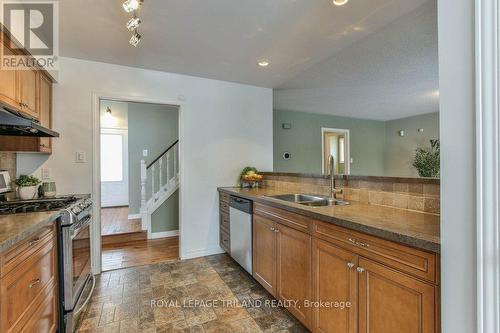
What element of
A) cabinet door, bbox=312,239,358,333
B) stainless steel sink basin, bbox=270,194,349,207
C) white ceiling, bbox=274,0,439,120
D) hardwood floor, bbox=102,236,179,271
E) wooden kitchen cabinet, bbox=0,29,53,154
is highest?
white ceiling, bbox=274,0,439,120

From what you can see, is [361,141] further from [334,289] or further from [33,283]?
[33,283]

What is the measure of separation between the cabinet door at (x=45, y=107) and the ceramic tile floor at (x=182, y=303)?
1.50m

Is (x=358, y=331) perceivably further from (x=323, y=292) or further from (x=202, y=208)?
(x=202, y=208)

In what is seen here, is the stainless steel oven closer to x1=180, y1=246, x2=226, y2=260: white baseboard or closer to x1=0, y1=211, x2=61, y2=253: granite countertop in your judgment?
x1=0, y1=211, x2=61, y2=253: granite countertop

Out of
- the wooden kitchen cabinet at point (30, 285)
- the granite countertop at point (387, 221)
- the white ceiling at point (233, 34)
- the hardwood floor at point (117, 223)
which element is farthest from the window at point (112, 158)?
the granite countertop at point (387, 221)

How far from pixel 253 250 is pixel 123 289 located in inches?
52.5

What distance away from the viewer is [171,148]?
15.3 ft

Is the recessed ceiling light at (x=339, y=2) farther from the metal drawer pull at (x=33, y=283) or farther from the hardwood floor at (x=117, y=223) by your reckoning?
the hardwood floor at (x=117, y=223)

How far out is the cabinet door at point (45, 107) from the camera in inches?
93.3

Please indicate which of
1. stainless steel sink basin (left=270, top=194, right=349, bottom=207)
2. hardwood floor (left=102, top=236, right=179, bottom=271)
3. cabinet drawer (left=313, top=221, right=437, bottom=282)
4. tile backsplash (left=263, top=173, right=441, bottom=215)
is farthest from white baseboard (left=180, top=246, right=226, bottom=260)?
cabinet drawer (left=313, top=221, right=437, bottom=282)

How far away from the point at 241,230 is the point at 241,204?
286 mm

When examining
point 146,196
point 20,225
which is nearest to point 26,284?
point 20,225

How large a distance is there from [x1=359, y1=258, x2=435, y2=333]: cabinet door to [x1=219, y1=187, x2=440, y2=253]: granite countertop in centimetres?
17

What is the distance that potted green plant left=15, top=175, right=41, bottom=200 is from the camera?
7.45 ft
